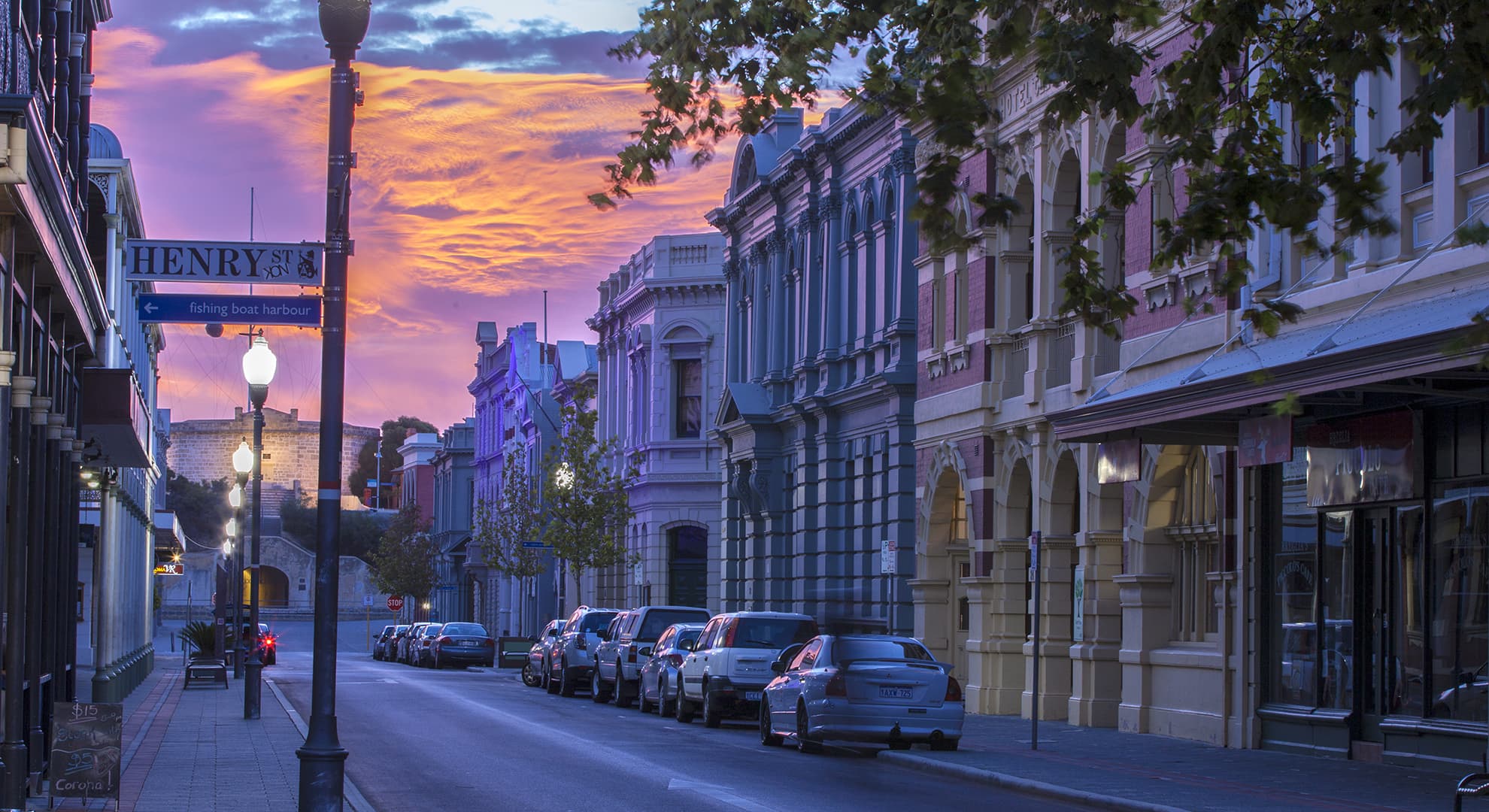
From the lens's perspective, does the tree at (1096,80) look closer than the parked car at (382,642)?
Yes

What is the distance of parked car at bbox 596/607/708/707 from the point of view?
111 ft

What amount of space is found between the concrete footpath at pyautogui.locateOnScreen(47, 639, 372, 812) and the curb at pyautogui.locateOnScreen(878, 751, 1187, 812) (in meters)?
5.89

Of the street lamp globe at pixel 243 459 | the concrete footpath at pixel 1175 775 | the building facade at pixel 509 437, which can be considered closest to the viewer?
the concrete footpath at pixel 1175 775

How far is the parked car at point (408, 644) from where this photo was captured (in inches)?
2362

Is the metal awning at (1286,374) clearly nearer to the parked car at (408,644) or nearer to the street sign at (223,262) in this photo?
the street sign at (223,262)

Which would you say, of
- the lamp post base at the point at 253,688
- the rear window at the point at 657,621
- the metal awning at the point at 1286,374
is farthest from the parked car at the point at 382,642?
the metal awning at the point at 1286,374

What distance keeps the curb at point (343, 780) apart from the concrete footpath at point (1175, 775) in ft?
19.2

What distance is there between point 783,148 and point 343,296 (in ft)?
109

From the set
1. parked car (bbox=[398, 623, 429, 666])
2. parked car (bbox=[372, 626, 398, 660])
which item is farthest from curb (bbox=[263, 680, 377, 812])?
parked car (bbox=[372, 626, 398, 660])

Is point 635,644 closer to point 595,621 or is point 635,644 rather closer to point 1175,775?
point 595,621

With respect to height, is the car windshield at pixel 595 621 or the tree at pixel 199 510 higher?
the tree at pixel 199 510

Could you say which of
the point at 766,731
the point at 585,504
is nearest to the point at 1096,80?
the point at 766,731

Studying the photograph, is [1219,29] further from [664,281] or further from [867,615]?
[664,281]

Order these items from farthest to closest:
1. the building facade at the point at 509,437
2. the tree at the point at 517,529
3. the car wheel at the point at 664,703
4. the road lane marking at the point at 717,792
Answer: the building facade at the point at 509,437
the tree at the point at 517,529
the car wheel at the point at 664,703
the road lane marking at the point at 717,792
